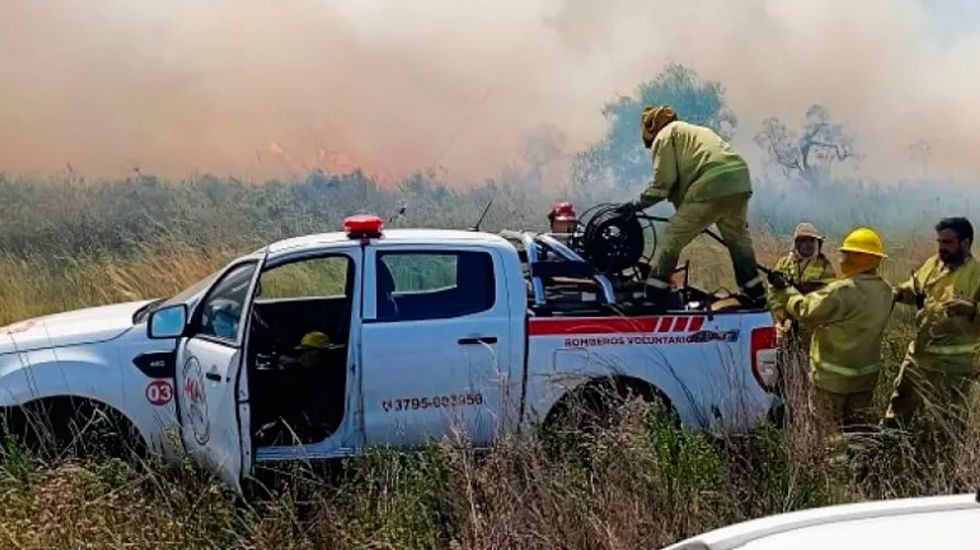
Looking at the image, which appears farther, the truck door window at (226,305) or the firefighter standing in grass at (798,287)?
the firefighter standing in grass at (798,287)

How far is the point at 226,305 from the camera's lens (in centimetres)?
598

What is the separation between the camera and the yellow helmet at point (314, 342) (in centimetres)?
607

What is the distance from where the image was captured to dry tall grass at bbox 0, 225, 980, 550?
15.2 ft

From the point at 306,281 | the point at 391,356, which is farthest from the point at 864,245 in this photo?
the point at 306,281

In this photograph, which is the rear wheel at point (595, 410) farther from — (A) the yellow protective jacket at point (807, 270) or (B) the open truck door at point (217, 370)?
(A) the yellow protective jacket at point (807, 270)

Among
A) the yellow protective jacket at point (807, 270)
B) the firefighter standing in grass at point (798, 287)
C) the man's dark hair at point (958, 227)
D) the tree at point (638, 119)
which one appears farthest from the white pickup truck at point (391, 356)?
the tree at point (638, 119)

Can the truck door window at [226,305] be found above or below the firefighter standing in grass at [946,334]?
above

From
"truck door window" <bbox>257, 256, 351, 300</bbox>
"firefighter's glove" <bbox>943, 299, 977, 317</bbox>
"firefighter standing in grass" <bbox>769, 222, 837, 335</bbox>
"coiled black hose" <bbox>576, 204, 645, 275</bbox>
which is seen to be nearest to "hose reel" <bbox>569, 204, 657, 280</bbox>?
"coiled black hose" <bbox>576, 204, 645, 275</bbox>

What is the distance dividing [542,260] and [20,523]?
318 centimetres

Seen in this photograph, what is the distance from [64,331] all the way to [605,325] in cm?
287

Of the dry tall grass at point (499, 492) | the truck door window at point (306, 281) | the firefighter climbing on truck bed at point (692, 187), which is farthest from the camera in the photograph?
the truck door window at point (306, 281)

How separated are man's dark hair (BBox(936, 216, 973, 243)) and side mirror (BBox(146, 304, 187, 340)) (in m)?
4.45

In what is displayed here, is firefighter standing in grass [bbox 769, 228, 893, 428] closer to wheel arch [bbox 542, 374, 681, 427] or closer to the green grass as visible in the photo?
the green grass

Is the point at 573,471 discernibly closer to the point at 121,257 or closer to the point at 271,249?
the point at 271,249
